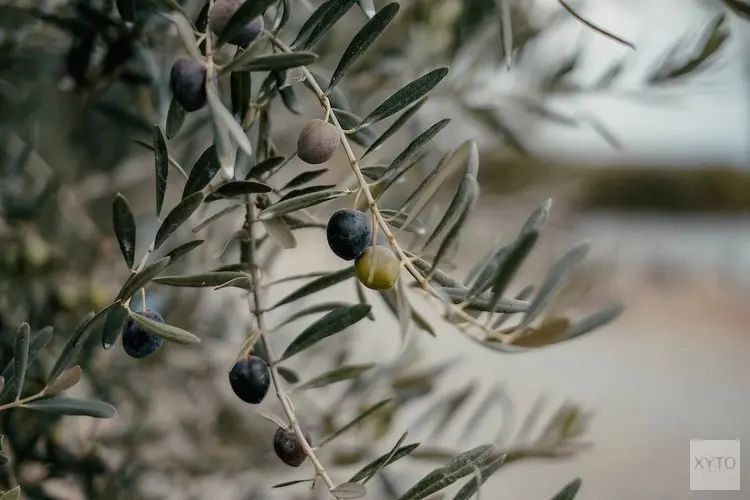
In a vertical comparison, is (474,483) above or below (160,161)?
below

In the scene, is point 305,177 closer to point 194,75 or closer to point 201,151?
point 194,75

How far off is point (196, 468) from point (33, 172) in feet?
0.90

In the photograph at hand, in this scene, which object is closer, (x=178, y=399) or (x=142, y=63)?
(x=142, y=63)

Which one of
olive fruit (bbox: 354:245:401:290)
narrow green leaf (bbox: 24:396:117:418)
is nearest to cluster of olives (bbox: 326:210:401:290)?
olive fruit (bbox: 354:245:401:290)

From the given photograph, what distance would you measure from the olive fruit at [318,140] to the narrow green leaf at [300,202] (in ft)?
0.04

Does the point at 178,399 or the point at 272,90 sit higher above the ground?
the point at 272,90

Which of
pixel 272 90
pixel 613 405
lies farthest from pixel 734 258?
pixel 272 90

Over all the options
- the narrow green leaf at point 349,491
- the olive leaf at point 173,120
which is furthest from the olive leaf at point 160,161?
the narrow green leaf at point 349,491

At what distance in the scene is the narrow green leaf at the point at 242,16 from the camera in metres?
0.20

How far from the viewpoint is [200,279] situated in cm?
23

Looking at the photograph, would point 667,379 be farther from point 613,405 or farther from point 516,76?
point 516,76

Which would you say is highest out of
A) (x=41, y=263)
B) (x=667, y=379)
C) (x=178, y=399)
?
(x=41, y=263)

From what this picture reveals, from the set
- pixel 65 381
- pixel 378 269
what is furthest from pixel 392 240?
pixel 65 381

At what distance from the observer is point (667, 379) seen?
92.1 inches
